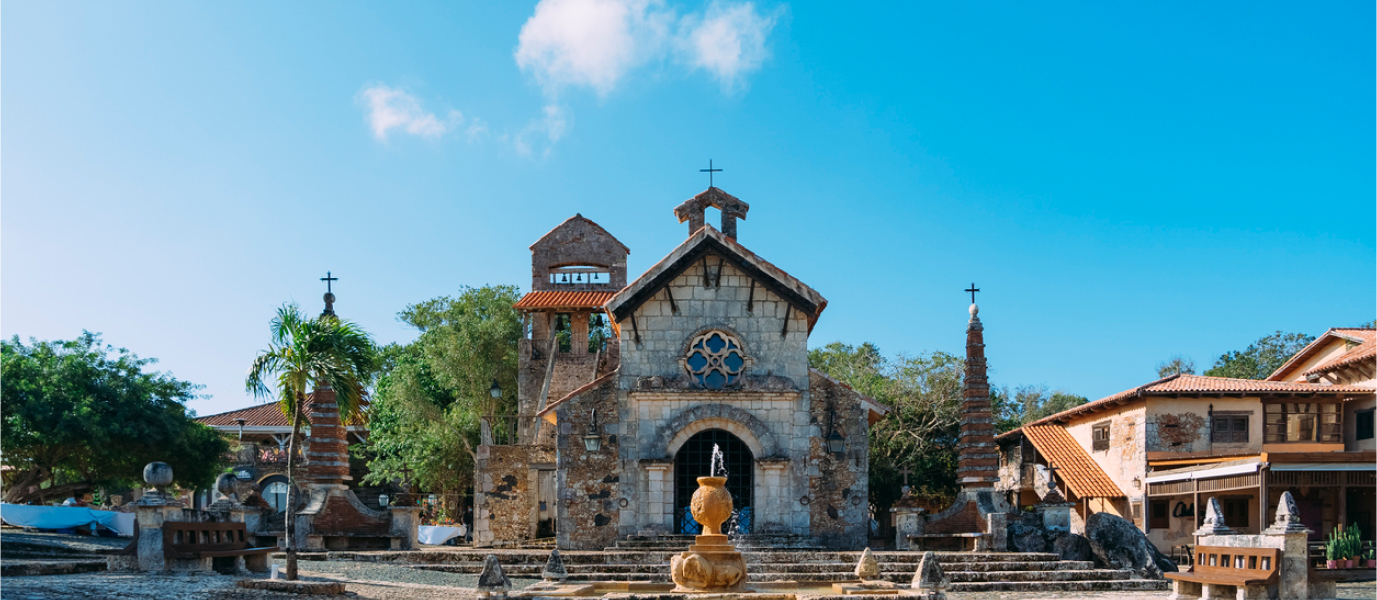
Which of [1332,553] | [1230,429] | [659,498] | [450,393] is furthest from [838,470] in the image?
[450,393]

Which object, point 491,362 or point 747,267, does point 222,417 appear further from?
point 747,267

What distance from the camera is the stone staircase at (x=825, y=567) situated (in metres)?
18.5

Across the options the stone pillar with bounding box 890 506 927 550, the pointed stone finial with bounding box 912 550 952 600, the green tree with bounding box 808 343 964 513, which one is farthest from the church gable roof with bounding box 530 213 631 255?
the pointed stone finial with bounding box 912 550 952 600

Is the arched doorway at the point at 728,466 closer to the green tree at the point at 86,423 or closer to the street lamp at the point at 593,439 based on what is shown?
the street lamp at the point at 593,439

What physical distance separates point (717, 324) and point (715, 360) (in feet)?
2.55

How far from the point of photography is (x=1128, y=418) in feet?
108

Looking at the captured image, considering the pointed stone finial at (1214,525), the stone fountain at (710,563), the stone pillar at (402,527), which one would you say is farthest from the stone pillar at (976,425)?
the stone pillar at (402,527)

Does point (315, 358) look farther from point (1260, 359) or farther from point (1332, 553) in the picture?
point (1260, 359)

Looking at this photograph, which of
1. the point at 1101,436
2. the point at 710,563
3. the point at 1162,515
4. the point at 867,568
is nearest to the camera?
the point at 710,563

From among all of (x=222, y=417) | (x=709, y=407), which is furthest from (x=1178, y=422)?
(x=222, y=417)

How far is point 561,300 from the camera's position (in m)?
34.8

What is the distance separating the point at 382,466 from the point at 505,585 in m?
30.8

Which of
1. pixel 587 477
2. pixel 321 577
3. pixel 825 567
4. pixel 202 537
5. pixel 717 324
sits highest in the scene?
pixel 717 324

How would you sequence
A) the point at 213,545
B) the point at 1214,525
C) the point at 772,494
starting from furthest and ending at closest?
the point at 772,494, the point at 1214,525, the point at 213,545
